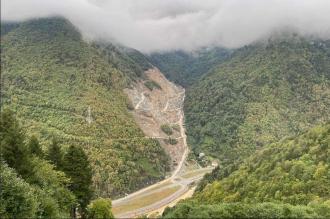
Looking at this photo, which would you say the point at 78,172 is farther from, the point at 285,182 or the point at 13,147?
the point at 285,182

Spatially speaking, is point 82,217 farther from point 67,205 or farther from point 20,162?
point 20,162

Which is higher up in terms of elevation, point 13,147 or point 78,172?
point 13,147

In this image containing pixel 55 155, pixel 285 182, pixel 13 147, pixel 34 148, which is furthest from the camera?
pixel 285 182

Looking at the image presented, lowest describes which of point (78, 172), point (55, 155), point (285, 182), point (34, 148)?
point (285, 182)

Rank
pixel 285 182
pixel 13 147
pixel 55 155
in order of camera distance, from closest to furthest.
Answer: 1. pixel 13 147
2. pixel 55 155
3. pixel 285 182

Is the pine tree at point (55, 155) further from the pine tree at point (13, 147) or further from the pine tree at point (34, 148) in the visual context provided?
the pine tree at point (13, 147)

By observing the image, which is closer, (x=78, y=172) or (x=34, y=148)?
(x=34, y=148)

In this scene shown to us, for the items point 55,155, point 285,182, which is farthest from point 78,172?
point 285,182

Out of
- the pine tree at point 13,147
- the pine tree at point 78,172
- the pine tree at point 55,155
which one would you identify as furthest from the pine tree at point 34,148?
the pine tree at point 13,147
